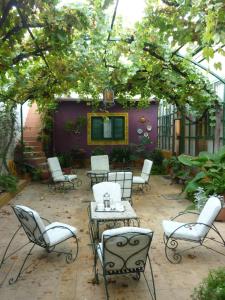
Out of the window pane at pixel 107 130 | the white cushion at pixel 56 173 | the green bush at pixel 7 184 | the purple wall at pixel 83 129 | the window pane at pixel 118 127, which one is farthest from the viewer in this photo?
the window pane at pixel 118 127

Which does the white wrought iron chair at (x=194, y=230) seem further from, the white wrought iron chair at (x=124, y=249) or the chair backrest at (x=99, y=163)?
the chair backrest at (x=99, y=163)

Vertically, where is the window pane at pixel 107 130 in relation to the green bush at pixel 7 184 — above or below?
above

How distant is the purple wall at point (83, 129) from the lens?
16547mm

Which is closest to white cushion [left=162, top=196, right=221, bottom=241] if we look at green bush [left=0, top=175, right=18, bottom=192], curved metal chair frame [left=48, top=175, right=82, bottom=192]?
green bush [left=0, top=175, right=18, bottom=192]

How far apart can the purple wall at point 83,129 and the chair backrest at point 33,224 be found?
12228 mm

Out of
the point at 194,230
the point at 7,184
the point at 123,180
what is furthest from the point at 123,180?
the point at 7,184

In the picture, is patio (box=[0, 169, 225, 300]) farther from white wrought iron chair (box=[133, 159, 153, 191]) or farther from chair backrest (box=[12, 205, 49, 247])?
white wrought iron chair (box=[133, 159, 153, 191])

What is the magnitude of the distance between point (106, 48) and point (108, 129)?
30.2 feet

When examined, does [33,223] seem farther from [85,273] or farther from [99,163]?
[99,163]

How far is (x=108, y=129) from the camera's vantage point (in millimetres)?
16719

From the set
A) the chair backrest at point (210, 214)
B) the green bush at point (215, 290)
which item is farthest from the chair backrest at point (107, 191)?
the green bush at point (215, 290)

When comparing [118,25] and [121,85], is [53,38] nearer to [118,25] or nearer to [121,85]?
[118,25]

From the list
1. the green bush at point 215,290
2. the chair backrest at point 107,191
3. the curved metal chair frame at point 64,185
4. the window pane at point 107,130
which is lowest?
the curved metal chair frame at point 64,185

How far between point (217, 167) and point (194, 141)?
328 centimetres
